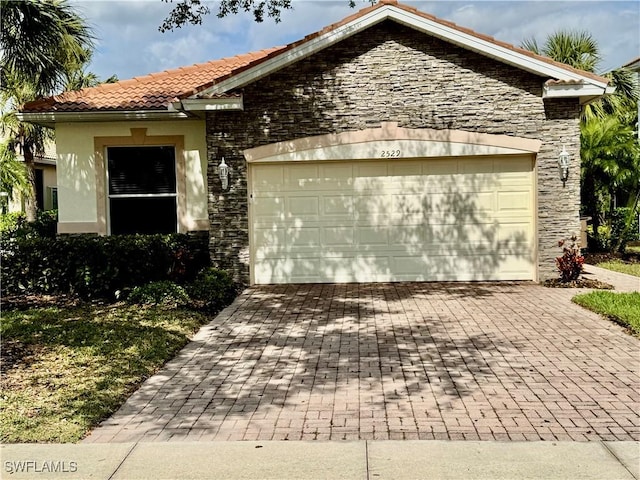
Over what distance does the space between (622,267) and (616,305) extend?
654 cm

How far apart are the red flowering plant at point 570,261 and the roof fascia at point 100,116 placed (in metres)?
7.93

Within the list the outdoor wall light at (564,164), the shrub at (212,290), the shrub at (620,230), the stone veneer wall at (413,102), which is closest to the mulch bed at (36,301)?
the shrub at (212,290)

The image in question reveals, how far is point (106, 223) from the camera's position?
14.0 m

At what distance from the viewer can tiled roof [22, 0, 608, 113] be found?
12.1m

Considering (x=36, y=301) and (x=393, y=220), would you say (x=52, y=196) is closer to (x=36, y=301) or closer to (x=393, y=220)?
(x=36, y=301)

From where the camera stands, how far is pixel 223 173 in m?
12.8

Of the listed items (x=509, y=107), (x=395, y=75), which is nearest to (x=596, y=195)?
(x=509, y=107)

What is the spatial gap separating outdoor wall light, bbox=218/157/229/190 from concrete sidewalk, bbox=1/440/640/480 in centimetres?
828

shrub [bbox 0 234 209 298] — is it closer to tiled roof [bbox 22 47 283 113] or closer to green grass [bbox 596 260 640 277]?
tiled roof [bbox 22 47 283 113]

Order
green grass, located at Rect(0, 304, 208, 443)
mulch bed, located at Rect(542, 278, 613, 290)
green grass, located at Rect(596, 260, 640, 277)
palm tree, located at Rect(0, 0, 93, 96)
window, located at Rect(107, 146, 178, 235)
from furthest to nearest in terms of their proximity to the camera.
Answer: green grass, located at Rect(596, 260, 640, 277)
window, located at Rect(107, 146, 178, 235)
mulch bed, located at Rect(542, 278, 613, 290)
palm tree, located at Rect(0, 0, 93, 96)
green grass, located at Rect(0, 304, 208, 443)

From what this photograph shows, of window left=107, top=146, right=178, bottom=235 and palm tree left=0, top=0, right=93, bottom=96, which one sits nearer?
palm tree left=0, top=0, right=93, bottom=96

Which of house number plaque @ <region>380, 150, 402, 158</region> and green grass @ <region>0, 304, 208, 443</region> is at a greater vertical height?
house number plaque @ <region>380, 150, 402, 158</region>

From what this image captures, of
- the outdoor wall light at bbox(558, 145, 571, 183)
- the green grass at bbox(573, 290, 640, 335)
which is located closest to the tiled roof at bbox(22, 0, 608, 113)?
the outdoor wall light at bbox(558, 145, 571, 183)

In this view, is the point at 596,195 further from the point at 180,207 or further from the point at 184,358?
the point at 184,358
